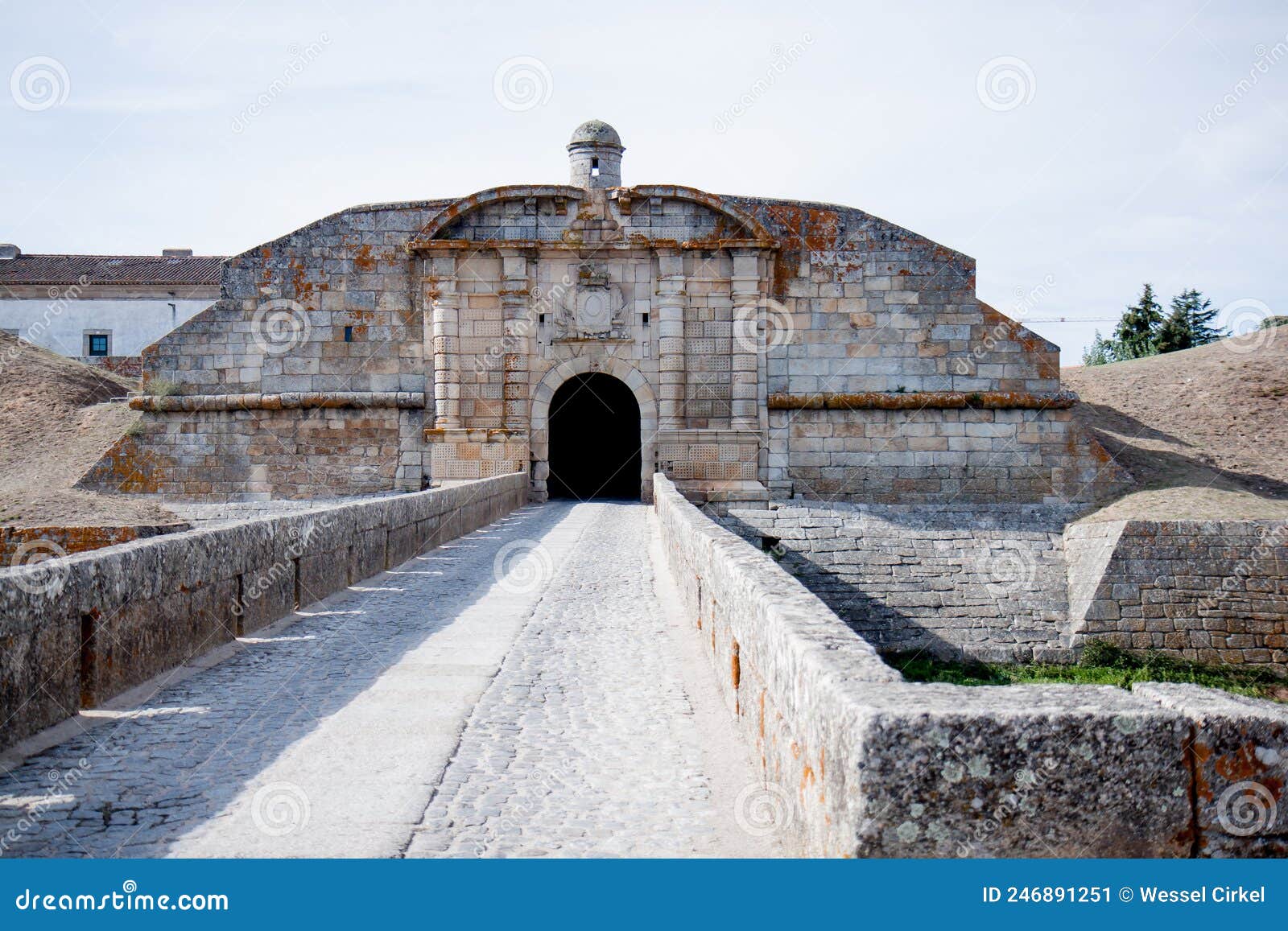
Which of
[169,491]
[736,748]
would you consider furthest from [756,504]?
[736,748]

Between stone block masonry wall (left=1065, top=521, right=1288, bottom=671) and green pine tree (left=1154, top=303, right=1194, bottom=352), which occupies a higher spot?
green pine tree (left=1154, top=303, right=1194, bottom=352)

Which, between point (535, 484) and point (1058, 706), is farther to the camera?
point (535, 484)

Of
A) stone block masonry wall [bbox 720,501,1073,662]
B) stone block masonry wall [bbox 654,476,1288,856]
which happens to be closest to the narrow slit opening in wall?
stone block masonry wall [bbox 654,476,1288,856]

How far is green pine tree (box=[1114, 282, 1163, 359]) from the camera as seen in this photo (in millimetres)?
35375

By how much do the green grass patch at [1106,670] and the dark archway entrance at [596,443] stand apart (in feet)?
32.5

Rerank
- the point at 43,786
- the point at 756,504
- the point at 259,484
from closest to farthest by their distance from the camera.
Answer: the point at 43,786 → the point at 756,504 → the point at 259,484

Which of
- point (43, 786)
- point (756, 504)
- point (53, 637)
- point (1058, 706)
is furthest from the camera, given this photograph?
point (756, 504)

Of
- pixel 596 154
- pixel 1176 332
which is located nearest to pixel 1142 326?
pixel 1176 332

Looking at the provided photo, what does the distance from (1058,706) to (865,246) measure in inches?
683

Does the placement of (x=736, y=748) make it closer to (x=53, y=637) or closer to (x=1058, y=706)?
(x=1058, y=706)

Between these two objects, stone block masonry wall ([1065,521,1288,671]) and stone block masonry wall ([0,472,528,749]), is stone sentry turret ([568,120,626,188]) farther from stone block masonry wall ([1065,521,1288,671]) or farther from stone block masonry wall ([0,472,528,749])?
stone block masonry wall ([0,472,528,749])

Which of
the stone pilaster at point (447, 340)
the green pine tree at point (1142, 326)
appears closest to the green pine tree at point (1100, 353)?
the green pine tree at point (1142, 326)

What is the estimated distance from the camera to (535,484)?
19234mm

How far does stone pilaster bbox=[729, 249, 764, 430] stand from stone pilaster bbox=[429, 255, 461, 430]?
4662 mm
